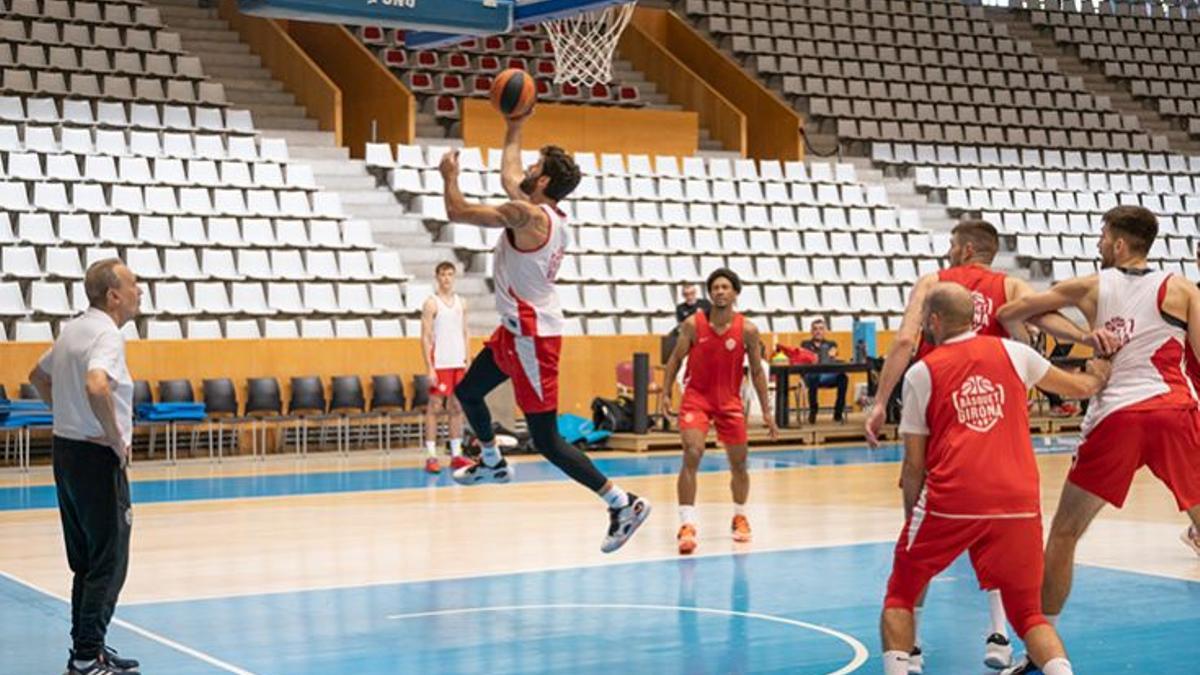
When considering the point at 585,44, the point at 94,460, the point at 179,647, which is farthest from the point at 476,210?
the point at 585,44

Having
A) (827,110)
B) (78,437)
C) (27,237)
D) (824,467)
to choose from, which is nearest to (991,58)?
(827,110)

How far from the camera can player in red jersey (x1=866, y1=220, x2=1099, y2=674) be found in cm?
742

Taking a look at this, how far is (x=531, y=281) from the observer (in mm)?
8523

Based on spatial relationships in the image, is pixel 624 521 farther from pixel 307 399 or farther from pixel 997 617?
pixel 307 399

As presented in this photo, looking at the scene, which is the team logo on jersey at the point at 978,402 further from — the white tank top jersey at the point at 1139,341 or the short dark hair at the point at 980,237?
the short dark hair at the point at 980,237

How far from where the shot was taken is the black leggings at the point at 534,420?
343 inches

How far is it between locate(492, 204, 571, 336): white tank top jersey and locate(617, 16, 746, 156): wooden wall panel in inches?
779

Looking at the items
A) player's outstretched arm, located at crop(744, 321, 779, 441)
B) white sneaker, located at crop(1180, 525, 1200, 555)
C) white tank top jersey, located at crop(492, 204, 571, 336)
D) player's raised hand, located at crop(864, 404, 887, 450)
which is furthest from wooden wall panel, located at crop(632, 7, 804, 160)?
player's raised hand, located at crop(864, 404, 887, 450)

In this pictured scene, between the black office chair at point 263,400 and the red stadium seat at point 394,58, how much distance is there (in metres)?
9.74

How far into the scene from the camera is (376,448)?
64.0ft

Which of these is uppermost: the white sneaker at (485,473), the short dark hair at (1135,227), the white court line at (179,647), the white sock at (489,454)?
the short dark hair at (1135,227)

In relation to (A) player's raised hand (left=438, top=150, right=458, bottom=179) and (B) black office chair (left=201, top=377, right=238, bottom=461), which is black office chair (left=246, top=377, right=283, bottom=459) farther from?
(A) player's raised hand (left=438, top=150, right=458, bottom=179)

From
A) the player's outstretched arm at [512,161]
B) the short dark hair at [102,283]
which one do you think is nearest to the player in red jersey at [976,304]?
the player's outstretched arm at [512,161]

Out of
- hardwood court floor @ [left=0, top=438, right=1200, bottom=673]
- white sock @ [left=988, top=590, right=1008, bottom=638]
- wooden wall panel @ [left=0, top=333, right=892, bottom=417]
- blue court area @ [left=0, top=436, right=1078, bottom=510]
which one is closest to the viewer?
white sock @ [left=988, top=590, right=1008, bottom=638]
